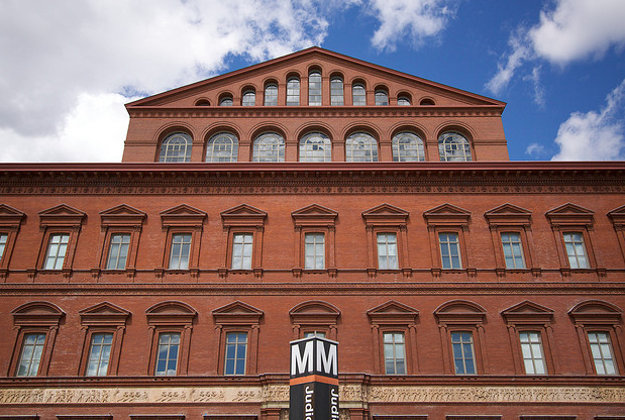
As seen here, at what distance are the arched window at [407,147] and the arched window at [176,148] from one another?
1095 cm

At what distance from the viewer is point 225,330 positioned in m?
23.9

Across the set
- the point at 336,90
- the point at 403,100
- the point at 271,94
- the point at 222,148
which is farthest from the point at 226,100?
the point at 403,100

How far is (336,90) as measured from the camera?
32.0 m

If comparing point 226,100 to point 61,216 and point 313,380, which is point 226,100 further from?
point 313,380

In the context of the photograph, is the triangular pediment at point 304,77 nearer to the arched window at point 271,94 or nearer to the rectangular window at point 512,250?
the arched window at point 271,94

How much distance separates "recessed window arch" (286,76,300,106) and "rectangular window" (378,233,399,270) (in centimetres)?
996

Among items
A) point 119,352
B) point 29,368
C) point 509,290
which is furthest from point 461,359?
point 29,368

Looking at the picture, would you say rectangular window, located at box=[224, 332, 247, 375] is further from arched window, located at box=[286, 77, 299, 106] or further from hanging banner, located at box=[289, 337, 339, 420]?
arched window, located at box=[286, 77, 299, 106]

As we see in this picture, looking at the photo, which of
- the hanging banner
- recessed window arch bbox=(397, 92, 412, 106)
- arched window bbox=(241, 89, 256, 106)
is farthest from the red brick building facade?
the hanging banner

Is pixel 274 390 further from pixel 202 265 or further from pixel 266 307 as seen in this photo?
pixel 202 265

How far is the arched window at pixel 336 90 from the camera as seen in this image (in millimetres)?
31641

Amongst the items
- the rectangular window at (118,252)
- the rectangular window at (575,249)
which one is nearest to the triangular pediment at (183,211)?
the rectangular window at (118,252)

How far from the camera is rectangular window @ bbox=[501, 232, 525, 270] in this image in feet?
83.1

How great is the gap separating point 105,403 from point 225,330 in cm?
542
